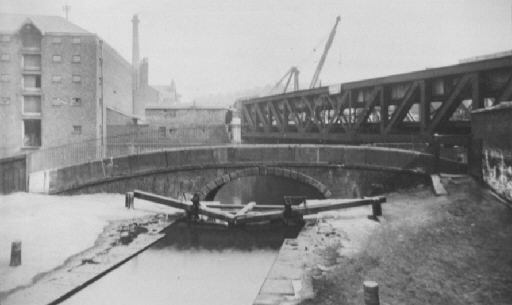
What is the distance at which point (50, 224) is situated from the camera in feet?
28.7

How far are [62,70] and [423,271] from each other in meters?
34.1

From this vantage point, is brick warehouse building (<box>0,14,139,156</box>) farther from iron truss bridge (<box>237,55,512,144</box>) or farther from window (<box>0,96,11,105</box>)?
iron truss bridge (<box>237,55,512,144</box>)

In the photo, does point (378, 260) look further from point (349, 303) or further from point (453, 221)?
point (453, 221)

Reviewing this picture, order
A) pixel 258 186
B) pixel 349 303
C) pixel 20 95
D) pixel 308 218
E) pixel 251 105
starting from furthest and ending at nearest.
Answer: pixel 20 95 < pixel 258 186 < pixel 251 105 < pixel 308 218 < pixel 349 303

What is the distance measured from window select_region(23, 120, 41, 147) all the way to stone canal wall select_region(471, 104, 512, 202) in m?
33.3

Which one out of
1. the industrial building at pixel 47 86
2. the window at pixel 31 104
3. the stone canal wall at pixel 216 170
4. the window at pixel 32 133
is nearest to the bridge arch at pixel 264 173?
the stone canal wall at pixel 216 170

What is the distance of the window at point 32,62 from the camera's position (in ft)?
110

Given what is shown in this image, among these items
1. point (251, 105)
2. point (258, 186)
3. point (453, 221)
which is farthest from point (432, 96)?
point (258, 186)

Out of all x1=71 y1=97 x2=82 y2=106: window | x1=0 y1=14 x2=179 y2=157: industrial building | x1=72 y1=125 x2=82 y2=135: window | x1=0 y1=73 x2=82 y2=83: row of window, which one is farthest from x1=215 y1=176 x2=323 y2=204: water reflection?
x1=0 y1=73 x2=82 y2=83: row of window

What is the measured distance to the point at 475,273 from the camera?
19.0 ft

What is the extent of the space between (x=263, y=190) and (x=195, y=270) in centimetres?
2086

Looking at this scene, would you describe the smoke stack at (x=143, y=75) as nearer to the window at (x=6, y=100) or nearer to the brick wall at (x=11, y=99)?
the brick wall at (x=11, y=99)

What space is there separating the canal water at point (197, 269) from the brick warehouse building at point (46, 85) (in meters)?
26.1

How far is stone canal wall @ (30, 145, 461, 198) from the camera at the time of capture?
42.3ft
